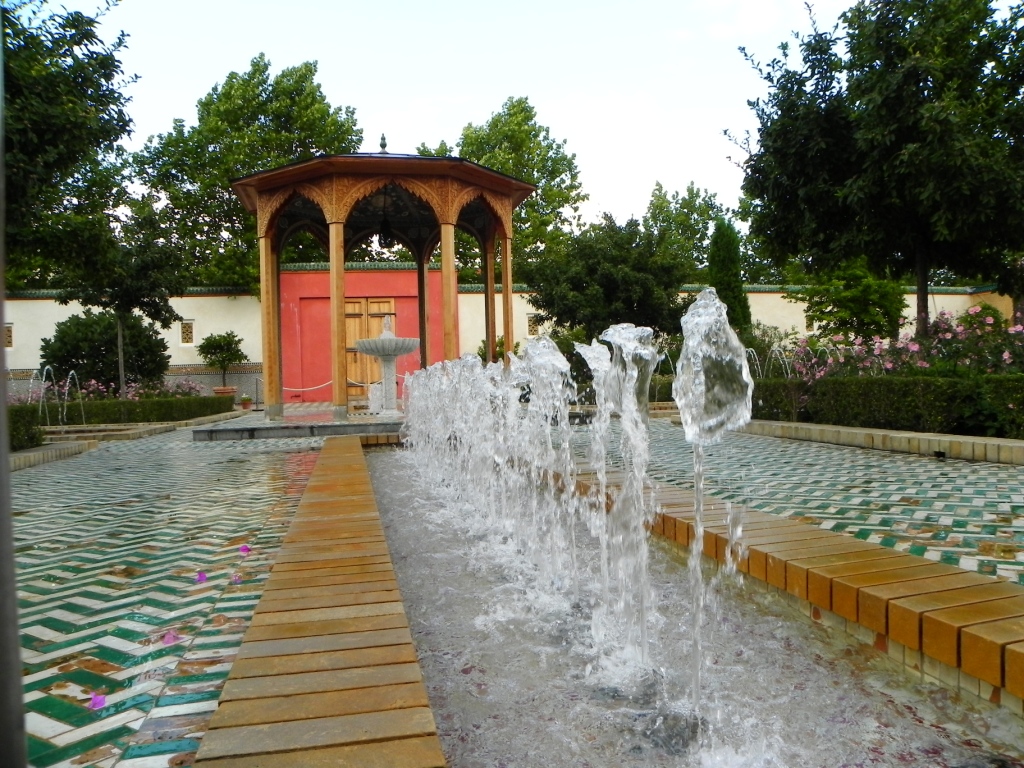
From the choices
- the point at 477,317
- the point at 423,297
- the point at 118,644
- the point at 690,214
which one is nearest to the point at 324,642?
the point at 118,644

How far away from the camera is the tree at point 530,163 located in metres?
25.5

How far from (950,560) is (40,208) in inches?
356

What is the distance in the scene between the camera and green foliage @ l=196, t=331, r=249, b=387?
65.7ft

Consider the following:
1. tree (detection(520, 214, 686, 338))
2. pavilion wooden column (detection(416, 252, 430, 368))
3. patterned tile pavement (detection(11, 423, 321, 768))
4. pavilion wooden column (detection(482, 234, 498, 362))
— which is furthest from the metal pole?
tree (detection(520, 214, 686, 338))

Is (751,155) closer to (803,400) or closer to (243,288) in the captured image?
(803,400)

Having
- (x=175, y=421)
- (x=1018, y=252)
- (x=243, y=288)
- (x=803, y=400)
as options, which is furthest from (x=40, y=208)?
(x=243, y=288)

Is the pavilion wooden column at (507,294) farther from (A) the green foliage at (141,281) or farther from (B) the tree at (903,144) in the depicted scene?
(A) the green foliage at (141,281)

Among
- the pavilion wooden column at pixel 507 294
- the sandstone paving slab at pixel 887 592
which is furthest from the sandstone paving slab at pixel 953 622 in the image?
the pavilion wooden column at pixel 507 294

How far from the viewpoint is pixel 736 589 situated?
8.84 feet

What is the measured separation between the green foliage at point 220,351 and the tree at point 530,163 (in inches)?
377

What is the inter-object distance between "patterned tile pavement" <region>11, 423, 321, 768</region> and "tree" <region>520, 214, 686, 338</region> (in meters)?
12.9

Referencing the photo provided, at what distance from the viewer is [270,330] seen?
1064cm

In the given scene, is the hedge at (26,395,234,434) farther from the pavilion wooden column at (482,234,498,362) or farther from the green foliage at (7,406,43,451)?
the pavilion wooden column at (482,234,498,362)

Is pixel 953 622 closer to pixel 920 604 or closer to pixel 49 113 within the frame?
pixel 920 604
